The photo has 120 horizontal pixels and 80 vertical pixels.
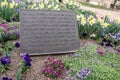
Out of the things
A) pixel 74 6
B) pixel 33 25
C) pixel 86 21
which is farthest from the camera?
pixel 74 6

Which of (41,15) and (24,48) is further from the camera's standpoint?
(41,15)

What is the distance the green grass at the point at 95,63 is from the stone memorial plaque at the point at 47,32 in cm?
31

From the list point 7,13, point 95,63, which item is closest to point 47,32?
point 95,63

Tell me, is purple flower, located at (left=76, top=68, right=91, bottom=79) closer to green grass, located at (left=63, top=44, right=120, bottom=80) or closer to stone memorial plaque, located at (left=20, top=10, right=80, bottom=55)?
green grass, located at (left=63, top=44, right=120, bottom=80)

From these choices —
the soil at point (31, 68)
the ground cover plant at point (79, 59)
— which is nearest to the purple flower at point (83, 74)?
the ground cover plant at point (79, 59)

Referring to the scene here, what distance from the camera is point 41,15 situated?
18.5 feet

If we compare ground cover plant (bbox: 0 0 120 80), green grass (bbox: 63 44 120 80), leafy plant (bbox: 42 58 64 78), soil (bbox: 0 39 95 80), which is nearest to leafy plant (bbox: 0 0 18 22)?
ground cover plant (bbox: 0 0 120 80)

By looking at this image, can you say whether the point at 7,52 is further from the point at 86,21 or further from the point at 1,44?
the point at 86,21

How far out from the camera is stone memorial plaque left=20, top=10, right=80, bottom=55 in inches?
210

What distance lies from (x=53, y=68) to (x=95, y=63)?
0.77 meters

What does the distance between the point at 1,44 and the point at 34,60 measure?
82cm

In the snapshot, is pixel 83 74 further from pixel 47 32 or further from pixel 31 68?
pixel 47 32

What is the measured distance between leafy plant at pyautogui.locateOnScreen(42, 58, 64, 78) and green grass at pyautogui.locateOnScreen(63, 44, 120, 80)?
0.16m

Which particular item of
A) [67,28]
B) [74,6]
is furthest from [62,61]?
Answer: [74,6]
